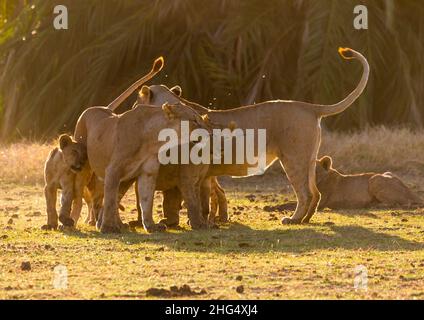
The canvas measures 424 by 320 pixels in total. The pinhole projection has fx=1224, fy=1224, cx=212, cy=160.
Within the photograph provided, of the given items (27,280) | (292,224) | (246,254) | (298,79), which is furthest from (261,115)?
(298,79)

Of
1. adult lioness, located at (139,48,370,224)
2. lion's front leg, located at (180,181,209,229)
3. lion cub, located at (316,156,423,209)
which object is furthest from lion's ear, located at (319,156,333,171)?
lion's front leg, located at (180,181,209,229)

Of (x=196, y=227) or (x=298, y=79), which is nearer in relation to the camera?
(x=196, y=227)

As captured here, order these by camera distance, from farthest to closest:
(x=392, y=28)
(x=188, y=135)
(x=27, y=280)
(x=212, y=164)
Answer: (x=392, y=28)
(x=212, y=164)
(x=188, y=135)
(x=27, y=280)

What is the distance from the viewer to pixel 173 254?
9203 millimetres

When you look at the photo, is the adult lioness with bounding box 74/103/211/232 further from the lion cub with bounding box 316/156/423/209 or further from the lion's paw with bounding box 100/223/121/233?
the lion cub with bounding box 316/156/423/209

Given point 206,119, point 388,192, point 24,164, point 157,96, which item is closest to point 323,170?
point 388,192

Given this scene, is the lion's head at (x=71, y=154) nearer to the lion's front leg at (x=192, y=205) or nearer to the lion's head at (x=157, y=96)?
the lion's front leg at (x=192, y=205)

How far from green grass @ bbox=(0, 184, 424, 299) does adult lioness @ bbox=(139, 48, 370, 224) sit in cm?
33

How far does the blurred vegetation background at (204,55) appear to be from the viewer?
18.5 meters

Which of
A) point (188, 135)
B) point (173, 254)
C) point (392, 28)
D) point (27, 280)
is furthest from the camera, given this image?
point (392, 28)

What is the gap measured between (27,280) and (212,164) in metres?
3.72

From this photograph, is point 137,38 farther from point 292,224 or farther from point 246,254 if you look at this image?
point 246,254

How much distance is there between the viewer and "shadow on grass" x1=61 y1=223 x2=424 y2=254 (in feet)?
31.6

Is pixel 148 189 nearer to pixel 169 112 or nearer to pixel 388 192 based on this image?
pixel 169 112
